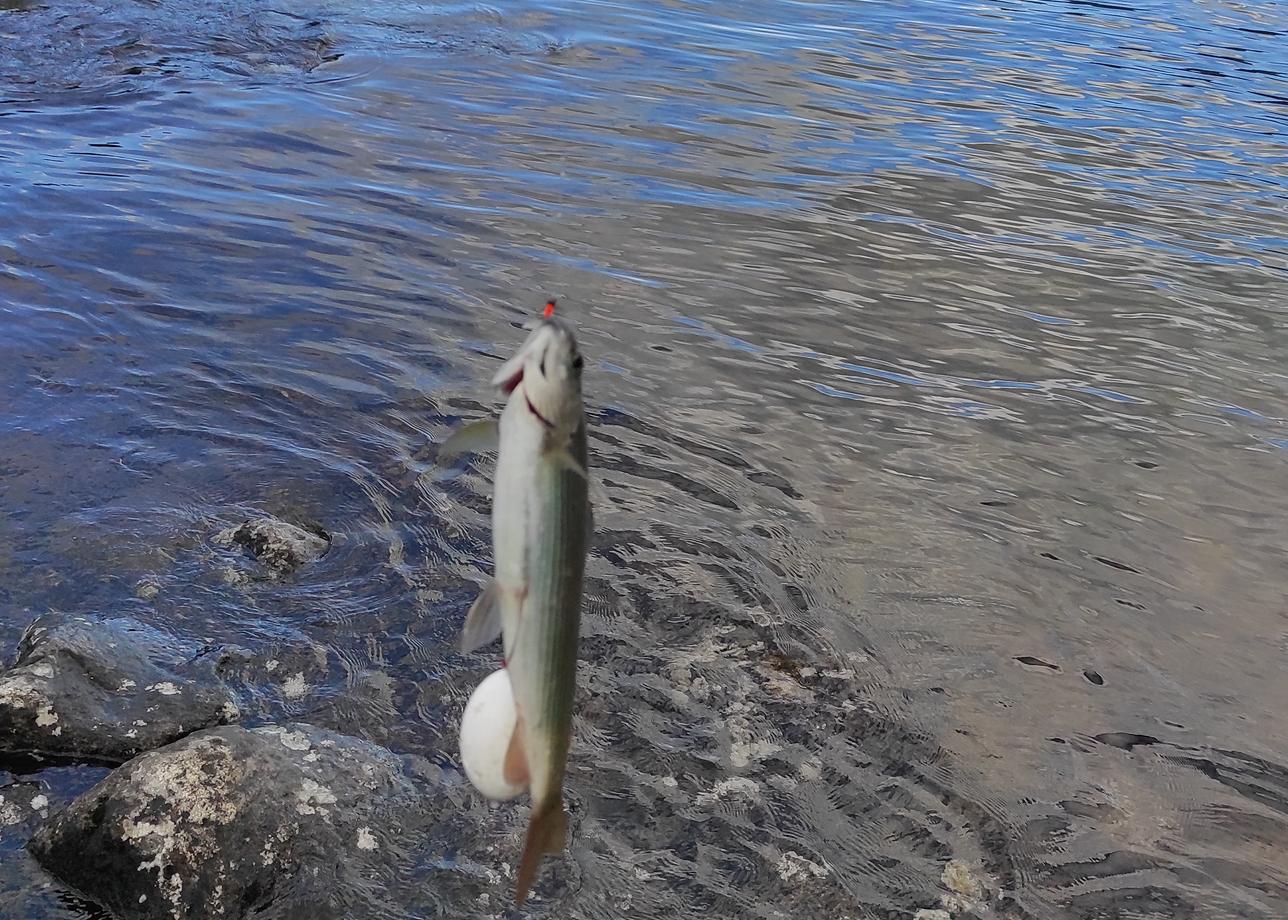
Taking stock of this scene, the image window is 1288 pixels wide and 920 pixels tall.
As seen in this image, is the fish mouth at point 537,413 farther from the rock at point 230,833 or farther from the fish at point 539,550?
the rock at point 230,833

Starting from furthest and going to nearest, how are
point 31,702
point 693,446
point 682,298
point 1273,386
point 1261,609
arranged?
point 682,298
point 1273,386
point 693,446
point 1261,609
point 31,702

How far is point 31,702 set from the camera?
4391mm

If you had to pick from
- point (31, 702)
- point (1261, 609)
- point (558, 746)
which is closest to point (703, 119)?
point (1261, 609)

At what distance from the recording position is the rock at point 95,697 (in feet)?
14.4

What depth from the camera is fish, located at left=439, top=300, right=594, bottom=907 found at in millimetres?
2125

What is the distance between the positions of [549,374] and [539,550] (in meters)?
0.35

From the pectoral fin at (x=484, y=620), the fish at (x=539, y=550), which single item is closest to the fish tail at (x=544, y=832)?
the fish at (x=539, y=550)

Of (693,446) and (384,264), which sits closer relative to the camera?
(693,446)

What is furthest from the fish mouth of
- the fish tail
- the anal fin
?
the fish tail

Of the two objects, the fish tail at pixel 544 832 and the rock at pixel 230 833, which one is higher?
the fish tail at pixel 544 832

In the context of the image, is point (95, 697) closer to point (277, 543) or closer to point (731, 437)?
point (277, 543)

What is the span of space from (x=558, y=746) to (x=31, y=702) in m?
2.84

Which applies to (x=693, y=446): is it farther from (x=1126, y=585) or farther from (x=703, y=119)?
(x=703, y=119)

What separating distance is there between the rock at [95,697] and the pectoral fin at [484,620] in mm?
2670
